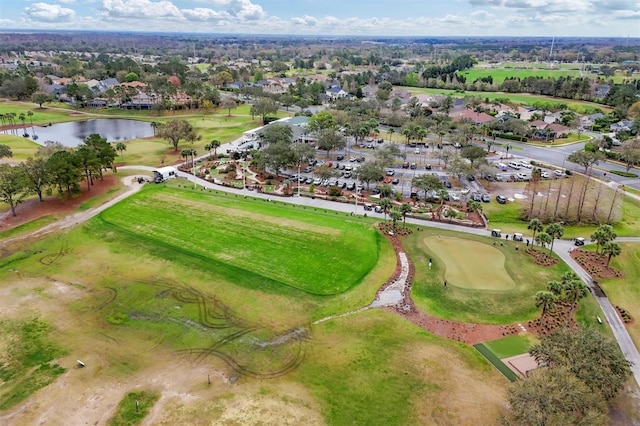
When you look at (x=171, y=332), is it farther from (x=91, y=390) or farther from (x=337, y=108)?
(x=337, y=108)

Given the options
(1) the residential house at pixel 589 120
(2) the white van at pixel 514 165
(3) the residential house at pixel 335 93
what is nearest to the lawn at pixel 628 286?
(2) the white van at pixel 514 165

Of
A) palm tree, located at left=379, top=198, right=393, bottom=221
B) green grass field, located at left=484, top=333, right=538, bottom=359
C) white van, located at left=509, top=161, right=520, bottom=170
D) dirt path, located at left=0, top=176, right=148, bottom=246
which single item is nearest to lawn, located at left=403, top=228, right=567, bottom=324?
green grass field, located at left=484, top=333, right=538, bottom=359

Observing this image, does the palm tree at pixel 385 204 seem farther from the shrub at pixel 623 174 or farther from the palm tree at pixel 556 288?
the shrub at pixel 623 174

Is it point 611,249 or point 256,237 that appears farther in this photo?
point 256,237

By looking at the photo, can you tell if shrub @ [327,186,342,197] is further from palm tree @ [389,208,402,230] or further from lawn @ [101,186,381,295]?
palm tree @ [389,208,402,230]

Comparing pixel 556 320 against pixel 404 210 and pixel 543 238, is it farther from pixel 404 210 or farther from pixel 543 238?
pixel 404 210

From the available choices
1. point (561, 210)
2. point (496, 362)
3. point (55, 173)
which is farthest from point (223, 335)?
point (561, 210)
